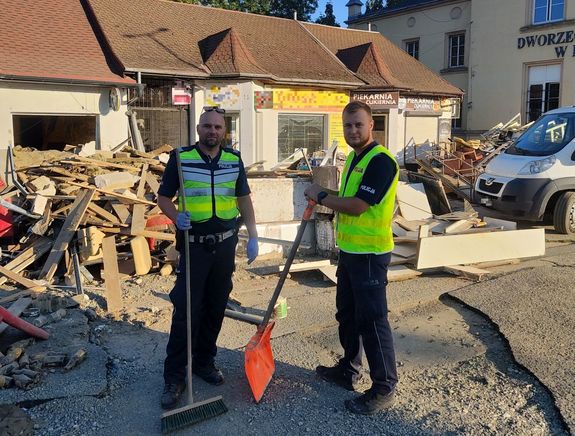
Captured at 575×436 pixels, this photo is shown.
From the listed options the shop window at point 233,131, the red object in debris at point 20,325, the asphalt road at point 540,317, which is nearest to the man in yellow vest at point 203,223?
the red object in debris at point 20,325

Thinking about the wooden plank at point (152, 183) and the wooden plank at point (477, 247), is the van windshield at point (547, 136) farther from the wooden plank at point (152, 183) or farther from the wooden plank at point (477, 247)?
the wooden plank at point (152, 183)

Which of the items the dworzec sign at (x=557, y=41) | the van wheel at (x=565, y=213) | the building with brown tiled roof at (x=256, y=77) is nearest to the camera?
the van wheel at (x=565, y=213)

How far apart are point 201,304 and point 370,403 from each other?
140 cm

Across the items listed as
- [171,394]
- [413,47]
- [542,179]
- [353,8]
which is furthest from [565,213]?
[353,8]

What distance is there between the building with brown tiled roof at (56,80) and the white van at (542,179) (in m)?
9.04

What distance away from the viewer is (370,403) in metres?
3.75

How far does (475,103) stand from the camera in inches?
971

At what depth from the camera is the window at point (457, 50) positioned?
1023 inches

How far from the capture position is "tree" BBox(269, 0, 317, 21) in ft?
123

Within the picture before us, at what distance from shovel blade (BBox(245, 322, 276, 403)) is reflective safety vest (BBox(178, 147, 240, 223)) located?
0.94 m

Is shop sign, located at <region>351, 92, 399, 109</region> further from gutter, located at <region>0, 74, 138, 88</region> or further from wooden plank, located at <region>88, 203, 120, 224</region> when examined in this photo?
wooden plank, located at <region>88, 203, 120, 224</region>

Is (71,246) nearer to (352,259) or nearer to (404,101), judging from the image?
(352,259)

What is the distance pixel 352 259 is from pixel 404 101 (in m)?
17.1

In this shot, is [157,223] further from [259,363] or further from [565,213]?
[565,213]
